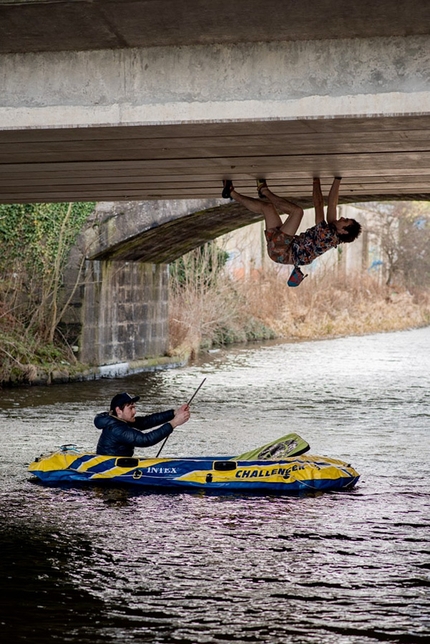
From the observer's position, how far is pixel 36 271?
18594 mm

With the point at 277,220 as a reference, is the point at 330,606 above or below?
below

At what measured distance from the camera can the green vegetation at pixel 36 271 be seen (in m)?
18.1

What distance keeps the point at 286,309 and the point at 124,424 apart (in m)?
20.0

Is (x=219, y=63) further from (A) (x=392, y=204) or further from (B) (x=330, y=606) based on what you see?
(A) (x=392, y=204)

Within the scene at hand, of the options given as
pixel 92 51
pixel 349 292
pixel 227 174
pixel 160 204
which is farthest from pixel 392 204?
pixel 92 51

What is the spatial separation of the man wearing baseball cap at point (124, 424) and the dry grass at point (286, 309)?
39.1ft

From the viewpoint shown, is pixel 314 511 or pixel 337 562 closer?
pixel 337 562

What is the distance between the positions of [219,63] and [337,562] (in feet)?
10.4

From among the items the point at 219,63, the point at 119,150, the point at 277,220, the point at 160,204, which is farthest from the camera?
the point at 160,204

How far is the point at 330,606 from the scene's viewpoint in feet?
20.4

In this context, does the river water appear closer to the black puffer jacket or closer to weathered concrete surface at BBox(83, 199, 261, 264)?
the black puffer jacket

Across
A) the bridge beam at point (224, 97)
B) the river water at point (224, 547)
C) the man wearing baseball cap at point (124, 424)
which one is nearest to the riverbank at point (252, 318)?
the river water at point (224, 547)

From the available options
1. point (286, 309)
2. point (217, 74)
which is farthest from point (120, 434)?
point (286, 309)

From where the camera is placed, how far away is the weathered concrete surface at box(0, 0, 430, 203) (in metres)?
6.43
